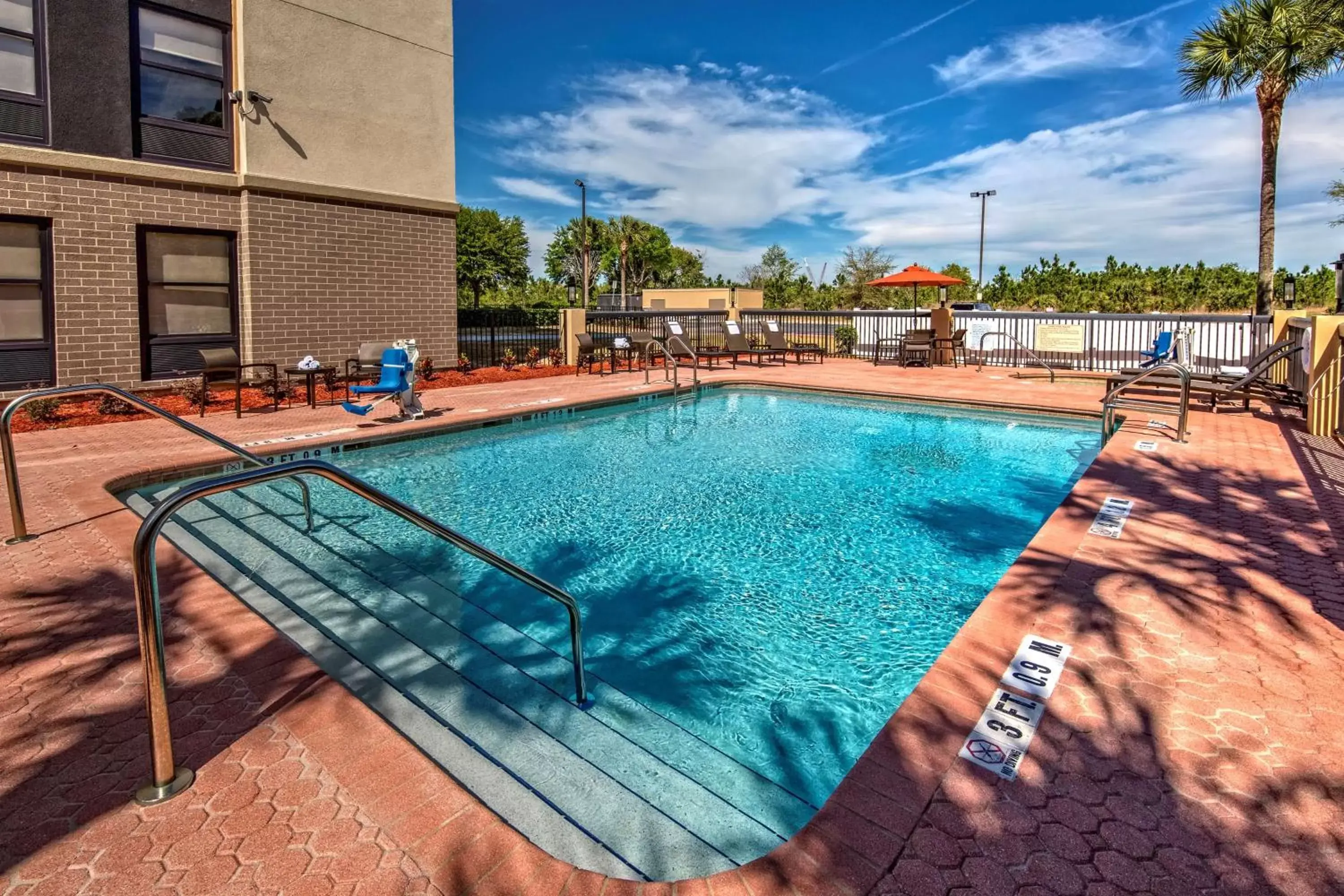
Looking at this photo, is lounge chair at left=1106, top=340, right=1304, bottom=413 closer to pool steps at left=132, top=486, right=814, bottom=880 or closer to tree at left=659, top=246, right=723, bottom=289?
pool steps at left=132, top=486, right=814, bottom=880

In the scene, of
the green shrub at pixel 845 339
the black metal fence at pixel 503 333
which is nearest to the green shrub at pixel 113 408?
the black metal fence at pixel 503 333

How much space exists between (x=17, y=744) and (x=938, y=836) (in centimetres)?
322

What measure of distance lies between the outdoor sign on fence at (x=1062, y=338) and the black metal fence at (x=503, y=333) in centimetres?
1153

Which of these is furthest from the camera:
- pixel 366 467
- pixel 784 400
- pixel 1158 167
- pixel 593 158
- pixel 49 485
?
pixel 593 158

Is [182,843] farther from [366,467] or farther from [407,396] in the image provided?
[407,396]

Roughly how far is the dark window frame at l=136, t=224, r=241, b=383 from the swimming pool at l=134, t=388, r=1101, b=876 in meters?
5.40

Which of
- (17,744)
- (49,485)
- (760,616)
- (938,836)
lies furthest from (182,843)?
(49,485)

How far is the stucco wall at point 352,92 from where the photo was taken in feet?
39.4

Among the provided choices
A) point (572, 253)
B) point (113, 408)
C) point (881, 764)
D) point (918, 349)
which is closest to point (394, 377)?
point (113, 408)

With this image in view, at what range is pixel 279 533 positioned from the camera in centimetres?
579

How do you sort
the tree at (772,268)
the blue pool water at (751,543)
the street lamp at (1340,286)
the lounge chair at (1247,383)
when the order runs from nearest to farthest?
the blue pool water at (751,543) < the lounge chair at (1247,383) < the street lamp at (1340,286) < the tree at (772,268)

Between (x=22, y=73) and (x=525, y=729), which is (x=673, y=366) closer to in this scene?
(x=22, y=73)

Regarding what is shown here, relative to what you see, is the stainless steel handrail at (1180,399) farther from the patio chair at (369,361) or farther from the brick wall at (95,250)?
the brick wall at (95,250)

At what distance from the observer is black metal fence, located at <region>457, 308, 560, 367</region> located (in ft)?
53.7
